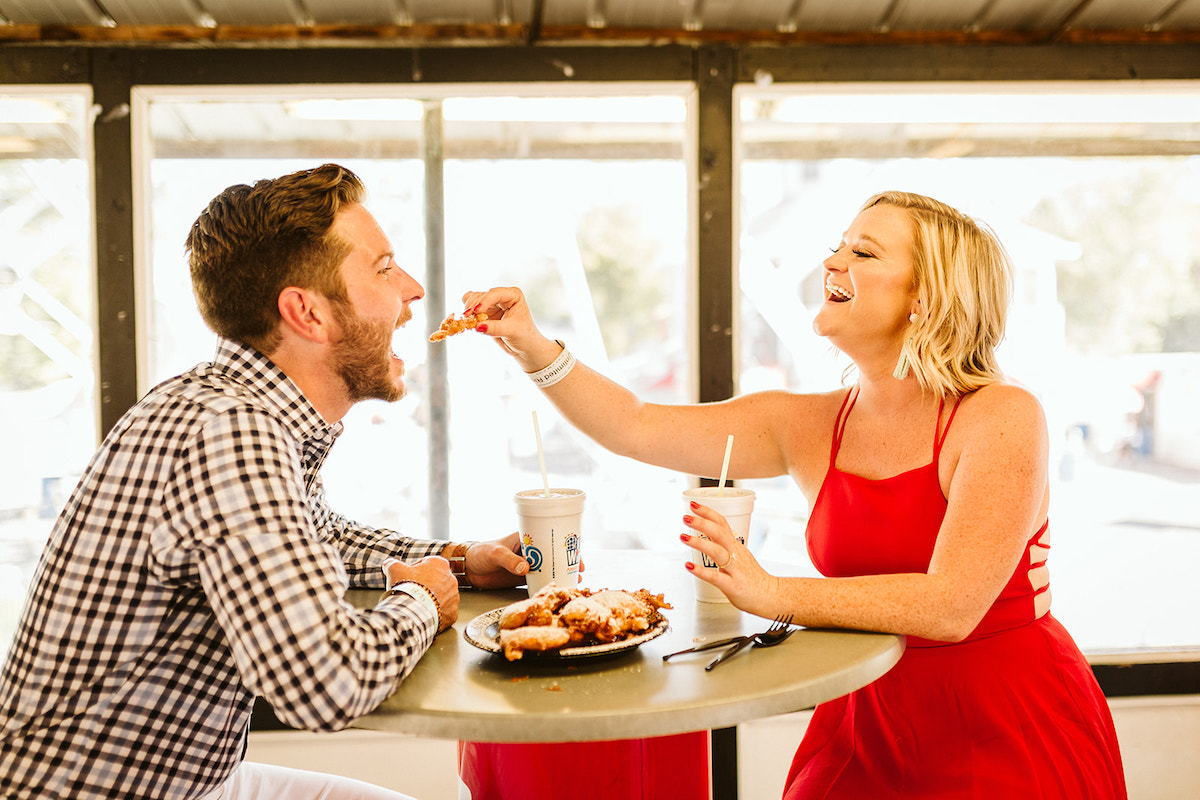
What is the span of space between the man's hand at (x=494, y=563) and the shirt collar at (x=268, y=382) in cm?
44

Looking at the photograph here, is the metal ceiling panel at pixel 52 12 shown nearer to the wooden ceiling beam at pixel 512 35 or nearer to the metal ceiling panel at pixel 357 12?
the wooden ceiling beam at pixel 512 35

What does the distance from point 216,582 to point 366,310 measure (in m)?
0.58

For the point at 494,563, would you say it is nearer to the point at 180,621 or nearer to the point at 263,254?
the point at 180,621

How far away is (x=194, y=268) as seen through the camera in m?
1.56

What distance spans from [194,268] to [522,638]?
0.90m

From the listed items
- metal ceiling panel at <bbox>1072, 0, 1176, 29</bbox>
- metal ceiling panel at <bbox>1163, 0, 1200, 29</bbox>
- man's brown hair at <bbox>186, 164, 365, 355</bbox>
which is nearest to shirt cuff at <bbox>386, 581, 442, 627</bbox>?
man's brown hair at <bbox>186, 164, 365, 355</bbox>

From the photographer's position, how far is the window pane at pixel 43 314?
111 inches

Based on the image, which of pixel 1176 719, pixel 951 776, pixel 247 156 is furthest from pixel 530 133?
pixel 1176 719

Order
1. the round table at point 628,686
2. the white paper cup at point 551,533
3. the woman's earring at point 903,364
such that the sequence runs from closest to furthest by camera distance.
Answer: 1. the round table at point 628,686
2. the white paper cup at point 551,533
3. the woman's earring at point 903,364

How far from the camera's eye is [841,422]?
2.04 metres

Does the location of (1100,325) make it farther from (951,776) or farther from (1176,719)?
(951,776)

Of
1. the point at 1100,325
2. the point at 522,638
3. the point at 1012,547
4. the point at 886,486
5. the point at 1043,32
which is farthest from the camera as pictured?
the point at 1100,325

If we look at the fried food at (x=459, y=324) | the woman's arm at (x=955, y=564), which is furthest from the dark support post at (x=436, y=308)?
the woman's arm at (x=955, y=564)

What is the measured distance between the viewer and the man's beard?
156cm
